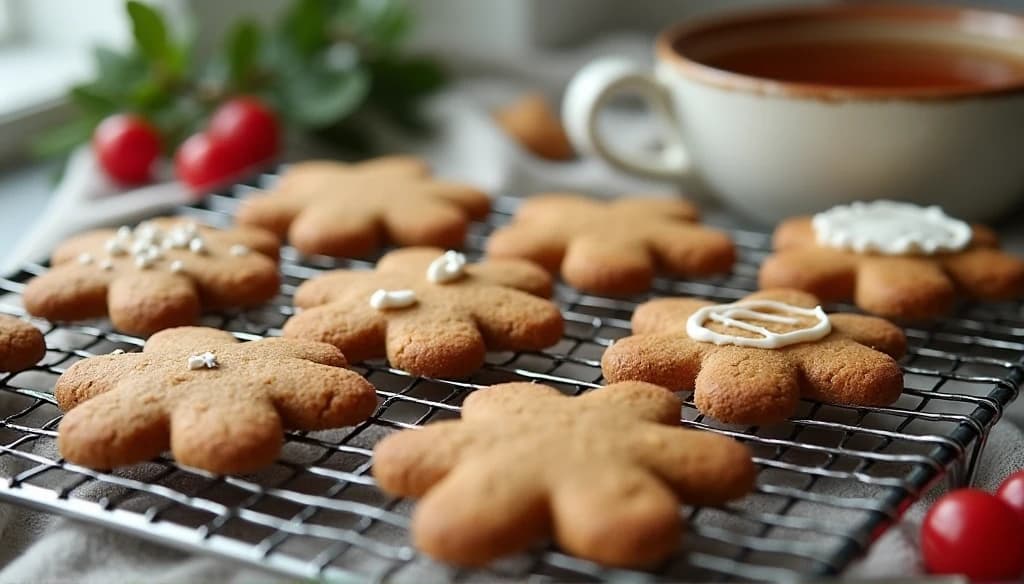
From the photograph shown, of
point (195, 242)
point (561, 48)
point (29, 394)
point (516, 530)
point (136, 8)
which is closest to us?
point (516, 530)

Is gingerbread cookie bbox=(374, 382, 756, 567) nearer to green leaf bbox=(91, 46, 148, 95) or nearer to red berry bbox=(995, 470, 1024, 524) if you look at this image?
red berry bbox=(995, 470, 1024, 524)

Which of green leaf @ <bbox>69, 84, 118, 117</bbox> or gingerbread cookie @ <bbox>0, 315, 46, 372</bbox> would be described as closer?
gingerbread cookie @ <bbox>0, 315, 46, 372</bbox>

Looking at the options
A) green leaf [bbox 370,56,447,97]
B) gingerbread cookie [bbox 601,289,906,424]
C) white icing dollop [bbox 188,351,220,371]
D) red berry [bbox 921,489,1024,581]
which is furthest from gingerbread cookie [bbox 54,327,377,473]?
green leaf [bbox 370,56,447,97]

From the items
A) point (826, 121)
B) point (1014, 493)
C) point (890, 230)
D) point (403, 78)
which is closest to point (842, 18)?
point (826, 121)

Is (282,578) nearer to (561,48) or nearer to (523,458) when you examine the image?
Result: (523,458)

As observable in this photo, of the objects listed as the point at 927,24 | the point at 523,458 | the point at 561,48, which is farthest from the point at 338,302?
the point at 561,48
